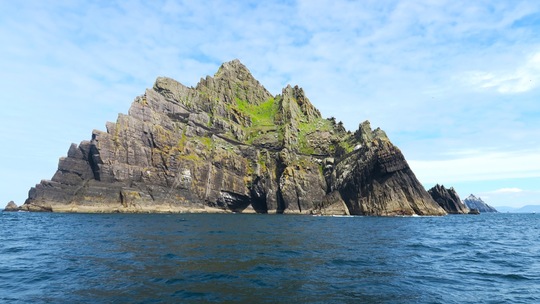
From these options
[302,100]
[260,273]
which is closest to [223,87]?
[302,100]

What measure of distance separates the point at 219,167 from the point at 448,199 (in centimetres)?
11641

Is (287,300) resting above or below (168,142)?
below

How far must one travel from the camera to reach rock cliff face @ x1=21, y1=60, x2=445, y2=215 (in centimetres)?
10819

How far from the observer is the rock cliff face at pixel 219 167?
108 m

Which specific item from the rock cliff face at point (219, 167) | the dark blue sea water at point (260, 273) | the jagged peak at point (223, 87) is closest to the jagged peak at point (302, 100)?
the rock cliff face at point (219, 167)

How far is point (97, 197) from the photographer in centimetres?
10481

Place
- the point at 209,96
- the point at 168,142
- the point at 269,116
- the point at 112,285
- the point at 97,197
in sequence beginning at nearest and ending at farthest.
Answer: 1. the point at 112,285
2. the point at 97,197
3. the point at 168,142
4. the point at 209,96
5. the point at 269,116

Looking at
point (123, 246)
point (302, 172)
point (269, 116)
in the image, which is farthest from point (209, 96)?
point (123, 246)

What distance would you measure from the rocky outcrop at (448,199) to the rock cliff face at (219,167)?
49774 mm

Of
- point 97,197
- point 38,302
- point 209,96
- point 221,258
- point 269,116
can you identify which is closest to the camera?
point 38,302

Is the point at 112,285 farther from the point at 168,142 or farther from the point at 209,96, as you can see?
the point at 209,96

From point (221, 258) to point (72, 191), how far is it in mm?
104328

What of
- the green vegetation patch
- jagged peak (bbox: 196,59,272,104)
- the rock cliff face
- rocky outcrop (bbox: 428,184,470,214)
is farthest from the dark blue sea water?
jagged peak (bbox: 196,59,272,104)

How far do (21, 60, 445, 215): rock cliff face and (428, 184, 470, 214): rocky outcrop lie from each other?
49.8 m
